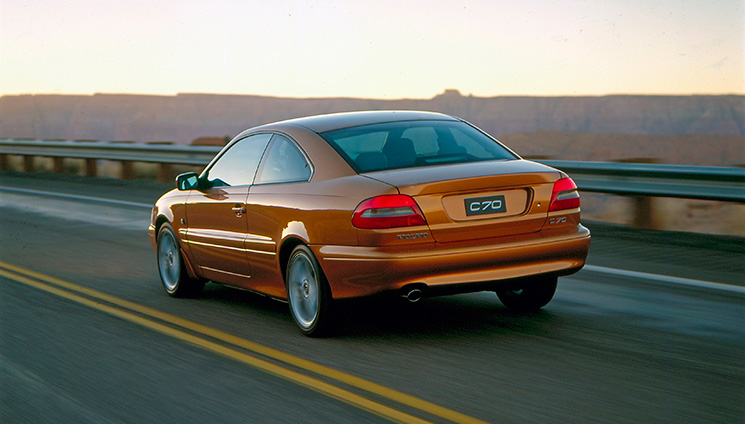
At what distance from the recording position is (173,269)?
9.02 metres

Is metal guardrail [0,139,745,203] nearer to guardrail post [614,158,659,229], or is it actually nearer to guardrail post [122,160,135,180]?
guardrail post [614,158,659,229]

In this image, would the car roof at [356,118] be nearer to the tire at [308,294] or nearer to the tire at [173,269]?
the tire at [308,294]

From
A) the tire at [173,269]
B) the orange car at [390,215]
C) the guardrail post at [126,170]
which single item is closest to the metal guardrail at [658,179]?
the orange car at [390,215]

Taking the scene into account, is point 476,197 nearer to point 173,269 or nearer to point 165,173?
point 173,269

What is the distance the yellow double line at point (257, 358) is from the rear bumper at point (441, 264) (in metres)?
0.64

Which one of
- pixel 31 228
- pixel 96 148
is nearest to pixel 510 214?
pixel 31 228

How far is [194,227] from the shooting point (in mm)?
8539

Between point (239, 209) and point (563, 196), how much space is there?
8.42 ft

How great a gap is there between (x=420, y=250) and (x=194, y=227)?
9.77ft

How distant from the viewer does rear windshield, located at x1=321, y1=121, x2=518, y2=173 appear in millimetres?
6805

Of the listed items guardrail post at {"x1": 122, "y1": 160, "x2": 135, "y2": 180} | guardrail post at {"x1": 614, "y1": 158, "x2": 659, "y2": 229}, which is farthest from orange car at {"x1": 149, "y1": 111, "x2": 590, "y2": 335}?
guardrail post at {"x1": 122, "y1": 160, "x2": 135, "y2": 180}

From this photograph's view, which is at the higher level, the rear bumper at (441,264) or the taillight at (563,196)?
the taillight at (563,196)

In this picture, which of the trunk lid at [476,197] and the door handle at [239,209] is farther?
the door handle at [239,209]

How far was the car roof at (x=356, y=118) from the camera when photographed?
288 inches
